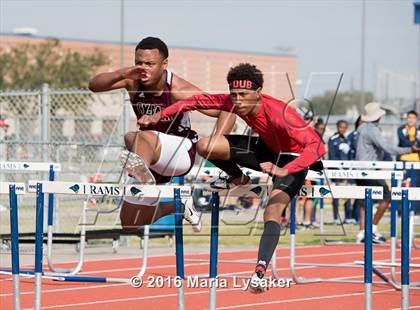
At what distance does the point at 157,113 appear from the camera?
7832mm

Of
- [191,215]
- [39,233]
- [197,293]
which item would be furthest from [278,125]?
[197,293]

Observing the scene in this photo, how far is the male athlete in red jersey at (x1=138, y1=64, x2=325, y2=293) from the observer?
7465 mm

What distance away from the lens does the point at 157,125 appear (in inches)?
338

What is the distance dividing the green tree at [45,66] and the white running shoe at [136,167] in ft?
106

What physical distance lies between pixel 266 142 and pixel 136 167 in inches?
41.0

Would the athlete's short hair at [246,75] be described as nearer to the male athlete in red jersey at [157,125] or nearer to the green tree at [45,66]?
the male athlete in red jersey at [157,125]

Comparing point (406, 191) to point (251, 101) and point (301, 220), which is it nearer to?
point (251, 101)

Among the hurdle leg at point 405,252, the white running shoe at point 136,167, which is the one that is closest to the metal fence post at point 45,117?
the white running shoe at point 136,167

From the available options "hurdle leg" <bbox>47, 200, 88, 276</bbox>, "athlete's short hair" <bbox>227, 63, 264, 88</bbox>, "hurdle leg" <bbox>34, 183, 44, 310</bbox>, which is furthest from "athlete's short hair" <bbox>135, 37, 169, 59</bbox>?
"hurdle leg" <bbox>47, 200, 88, 276</bbox>

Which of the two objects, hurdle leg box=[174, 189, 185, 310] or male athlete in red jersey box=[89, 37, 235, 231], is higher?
male athlete in red jersey box=[89, 37, 235, 231]

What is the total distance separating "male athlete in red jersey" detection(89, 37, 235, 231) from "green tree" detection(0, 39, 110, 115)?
31796 mm

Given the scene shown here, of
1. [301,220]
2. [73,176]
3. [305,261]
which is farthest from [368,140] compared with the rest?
[73,176]

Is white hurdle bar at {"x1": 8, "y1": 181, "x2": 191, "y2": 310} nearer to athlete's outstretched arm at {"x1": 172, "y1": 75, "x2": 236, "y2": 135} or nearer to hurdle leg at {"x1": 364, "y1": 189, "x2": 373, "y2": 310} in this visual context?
athlete's outstretched arm at {"x1": 172, "y1": 75, "x2": 236, "y2": 135}

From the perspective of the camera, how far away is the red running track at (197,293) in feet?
31.2
